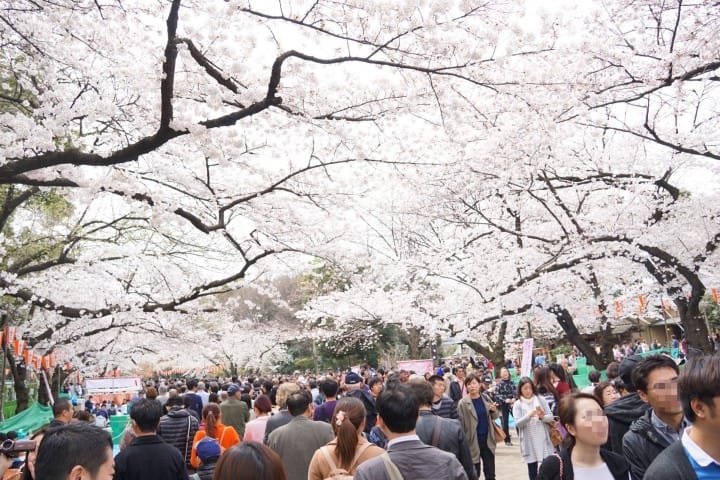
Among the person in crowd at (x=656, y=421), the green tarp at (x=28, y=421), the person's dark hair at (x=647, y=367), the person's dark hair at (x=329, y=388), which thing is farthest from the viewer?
the green tarp at (x=28, y=421)

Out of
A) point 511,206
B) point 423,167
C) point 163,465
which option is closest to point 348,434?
point 163,465

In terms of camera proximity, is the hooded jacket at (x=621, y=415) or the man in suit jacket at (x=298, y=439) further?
the man in suit jacket at (x=298, y=439)

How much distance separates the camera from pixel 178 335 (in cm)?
1784

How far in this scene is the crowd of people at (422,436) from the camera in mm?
1978

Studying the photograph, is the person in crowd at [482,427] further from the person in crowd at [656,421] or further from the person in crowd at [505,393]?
the person in crowd at [505,393]

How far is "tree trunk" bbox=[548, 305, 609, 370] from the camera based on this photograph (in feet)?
51.0

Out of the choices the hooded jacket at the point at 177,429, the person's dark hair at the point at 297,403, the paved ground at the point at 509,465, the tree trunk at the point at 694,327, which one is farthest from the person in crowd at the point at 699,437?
the tree trunk at the point at 694,327

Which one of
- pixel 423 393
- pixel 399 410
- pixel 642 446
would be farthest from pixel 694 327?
pixel 399 410

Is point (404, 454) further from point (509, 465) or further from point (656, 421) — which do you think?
point (509, 465)

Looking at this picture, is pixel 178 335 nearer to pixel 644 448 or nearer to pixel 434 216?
pixel 434 216

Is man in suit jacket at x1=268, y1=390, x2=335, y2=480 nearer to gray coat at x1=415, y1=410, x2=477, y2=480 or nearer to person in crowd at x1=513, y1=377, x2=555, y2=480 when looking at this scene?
gray coat at x1=415, y1=410, x2=477, y2=480

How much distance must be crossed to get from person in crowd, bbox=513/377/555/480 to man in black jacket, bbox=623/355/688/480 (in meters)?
3.45

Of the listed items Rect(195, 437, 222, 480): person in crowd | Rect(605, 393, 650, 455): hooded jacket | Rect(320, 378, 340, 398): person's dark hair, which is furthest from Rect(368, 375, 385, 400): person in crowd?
Rect(605, 393, 650, 455): hooded jacket

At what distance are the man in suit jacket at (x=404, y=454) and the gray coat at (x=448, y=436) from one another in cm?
163
